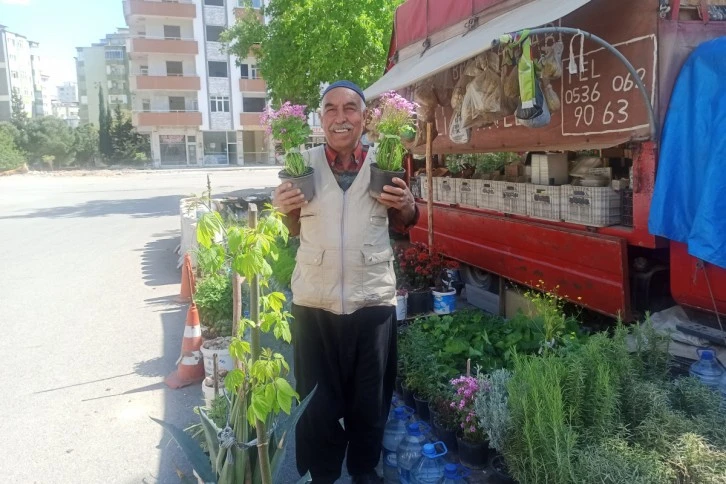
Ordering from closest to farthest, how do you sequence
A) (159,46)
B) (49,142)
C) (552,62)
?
1. (552,62)
2. (159,46)
3. (49,142)

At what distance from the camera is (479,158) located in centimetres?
798

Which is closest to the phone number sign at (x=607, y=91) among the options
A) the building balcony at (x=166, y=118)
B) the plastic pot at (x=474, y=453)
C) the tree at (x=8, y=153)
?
the plastic pot at (x=474, y=453)

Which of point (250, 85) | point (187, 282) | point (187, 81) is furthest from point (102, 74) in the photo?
point (187, 282)

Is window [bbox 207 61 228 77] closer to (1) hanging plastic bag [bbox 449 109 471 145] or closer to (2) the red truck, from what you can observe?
(2) the red truck

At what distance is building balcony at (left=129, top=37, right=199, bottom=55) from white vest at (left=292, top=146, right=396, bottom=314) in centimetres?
4739

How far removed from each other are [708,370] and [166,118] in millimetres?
47044

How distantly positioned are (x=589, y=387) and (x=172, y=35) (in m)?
50.4

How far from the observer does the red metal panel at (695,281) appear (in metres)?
3.73

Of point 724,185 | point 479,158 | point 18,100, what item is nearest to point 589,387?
point 724,185

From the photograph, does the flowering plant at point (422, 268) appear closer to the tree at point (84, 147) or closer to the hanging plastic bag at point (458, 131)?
the hanging plastic bag at point (458, 131)

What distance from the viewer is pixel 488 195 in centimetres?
661

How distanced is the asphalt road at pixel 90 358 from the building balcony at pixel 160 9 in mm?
37016

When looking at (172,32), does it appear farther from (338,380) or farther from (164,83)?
(338,380)

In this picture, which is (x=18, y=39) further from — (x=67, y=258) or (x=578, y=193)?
(x=578, y=193)
